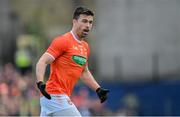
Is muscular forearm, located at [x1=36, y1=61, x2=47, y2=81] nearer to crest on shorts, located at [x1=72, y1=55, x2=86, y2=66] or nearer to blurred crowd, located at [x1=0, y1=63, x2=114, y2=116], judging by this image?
crest on shorts, located at [x1=72, y1=55, x2=86, y2=66]

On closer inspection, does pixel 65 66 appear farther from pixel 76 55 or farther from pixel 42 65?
pixel 42 65

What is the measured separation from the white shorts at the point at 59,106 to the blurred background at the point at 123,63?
212 inches

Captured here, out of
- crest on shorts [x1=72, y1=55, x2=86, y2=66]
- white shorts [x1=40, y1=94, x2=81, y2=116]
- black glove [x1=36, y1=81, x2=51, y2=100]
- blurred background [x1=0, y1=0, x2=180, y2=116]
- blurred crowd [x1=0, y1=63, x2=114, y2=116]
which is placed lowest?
blurred background [x1=0, y1=0, x2=180, y2=116]

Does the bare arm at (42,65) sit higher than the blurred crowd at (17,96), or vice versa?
the bare arm at (42,65)

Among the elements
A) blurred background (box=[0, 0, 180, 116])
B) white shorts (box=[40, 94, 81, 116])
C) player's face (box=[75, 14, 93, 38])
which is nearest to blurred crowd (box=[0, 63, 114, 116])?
blurred background (box=[0, 0, 180, 116])

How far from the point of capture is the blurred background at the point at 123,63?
19125mm

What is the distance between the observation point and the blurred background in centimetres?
1912

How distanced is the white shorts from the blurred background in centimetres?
537

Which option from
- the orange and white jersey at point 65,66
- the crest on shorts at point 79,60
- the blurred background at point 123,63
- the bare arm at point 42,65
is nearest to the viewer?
the bare arm at point 42,65

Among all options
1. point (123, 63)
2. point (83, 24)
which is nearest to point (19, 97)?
point (83, 24)

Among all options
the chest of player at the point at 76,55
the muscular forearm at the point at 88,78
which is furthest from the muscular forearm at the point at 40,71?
the muscular forearm at the point at 88,78

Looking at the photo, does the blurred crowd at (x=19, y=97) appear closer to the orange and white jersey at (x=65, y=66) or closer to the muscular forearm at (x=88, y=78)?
the muscular forearm at (x=88, y=78)

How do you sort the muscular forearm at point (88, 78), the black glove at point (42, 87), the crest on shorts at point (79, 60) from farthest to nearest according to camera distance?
1. the muscular forearm at point (88, 78)
2. the crest on shorts at point (79, 60)
3. the black glove at point (42, 87)

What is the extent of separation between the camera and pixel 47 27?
40375 millimetres
